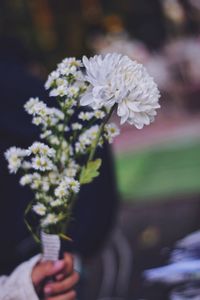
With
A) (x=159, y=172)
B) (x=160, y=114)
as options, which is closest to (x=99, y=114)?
(x=159, y=172)

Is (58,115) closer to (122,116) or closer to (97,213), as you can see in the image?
(122,116)

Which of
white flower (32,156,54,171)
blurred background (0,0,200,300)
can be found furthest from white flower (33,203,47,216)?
blurred background (0,0,200,300)

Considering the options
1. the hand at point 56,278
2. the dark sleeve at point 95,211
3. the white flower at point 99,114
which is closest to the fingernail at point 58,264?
the hand at point 56,278

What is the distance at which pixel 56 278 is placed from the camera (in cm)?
129

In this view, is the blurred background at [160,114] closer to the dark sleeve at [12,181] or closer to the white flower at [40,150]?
the dark sleeve at [12,181]

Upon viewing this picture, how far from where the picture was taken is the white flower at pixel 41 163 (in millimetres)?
1142

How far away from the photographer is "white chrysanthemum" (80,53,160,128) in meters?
1.07

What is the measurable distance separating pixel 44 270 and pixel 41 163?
0.25 meters

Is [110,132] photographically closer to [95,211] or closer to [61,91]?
[61,91]

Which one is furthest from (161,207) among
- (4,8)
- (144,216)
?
(4,8)

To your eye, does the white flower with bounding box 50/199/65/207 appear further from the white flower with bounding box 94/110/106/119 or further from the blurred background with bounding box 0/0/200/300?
the blurred background with bounding box 0/0/200/300

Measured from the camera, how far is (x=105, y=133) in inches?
48.0

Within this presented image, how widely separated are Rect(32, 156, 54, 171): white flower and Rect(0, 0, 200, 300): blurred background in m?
0.74

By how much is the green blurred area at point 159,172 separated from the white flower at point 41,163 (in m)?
2.88
